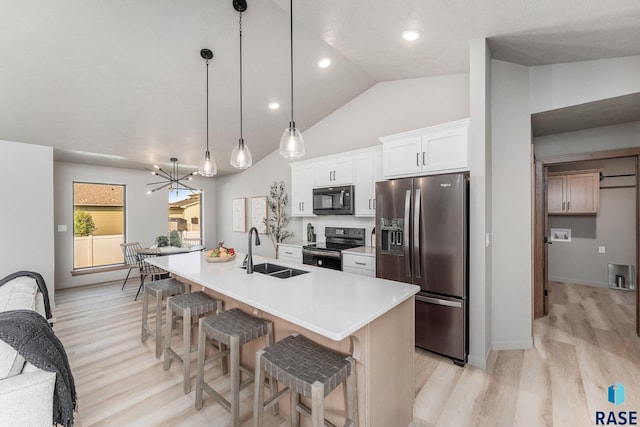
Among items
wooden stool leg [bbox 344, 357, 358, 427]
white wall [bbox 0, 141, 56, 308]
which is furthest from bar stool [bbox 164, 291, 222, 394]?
white wall [bbox 0, 141, 56, 308]

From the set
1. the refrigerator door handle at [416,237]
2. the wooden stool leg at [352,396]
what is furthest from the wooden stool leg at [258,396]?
the refrigerator door handle at [416,237]

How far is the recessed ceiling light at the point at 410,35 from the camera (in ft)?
8.11

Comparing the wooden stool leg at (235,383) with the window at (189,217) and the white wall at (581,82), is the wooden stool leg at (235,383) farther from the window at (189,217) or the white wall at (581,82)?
the window at (189,217)

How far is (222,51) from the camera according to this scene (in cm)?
292

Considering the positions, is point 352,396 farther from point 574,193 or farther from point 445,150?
point 574,193

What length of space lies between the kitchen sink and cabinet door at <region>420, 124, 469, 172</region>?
1.76 m

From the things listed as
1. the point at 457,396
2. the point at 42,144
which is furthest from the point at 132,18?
the point at 457,396

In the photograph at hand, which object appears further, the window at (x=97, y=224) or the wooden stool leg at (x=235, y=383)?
the window at (x=97, y=224)

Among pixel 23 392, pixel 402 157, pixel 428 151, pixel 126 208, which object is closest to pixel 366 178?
pixel 402 157

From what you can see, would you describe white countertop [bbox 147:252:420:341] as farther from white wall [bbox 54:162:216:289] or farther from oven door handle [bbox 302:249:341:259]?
white wall [bbox 54:162:216:289]

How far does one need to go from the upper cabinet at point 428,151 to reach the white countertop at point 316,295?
4.97 ft

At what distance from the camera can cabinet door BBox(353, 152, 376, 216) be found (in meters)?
3.69

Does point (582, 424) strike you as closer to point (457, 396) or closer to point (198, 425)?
point (457, 396)

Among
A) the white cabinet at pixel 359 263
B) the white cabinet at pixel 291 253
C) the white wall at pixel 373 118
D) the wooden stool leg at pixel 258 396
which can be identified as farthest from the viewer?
the white cabinet at pixel 291 253
